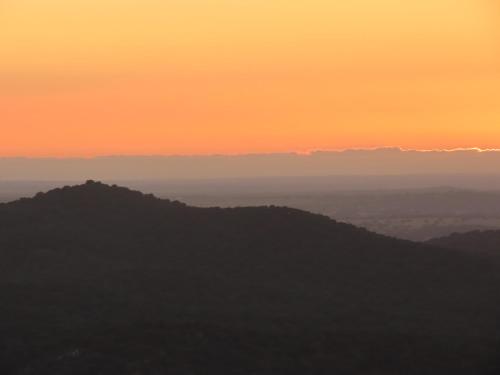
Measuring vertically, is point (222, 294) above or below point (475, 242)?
below

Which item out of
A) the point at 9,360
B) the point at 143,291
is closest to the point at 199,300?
the point at 143,291

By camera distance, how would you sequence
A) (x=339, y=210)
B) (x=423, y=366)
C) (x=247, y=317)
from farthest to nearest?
1. (x=339, y=210)
2. (x=247, y=317)
3. (x=423, y=366)

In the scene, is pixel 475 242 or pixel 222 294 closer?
pixel 222 294

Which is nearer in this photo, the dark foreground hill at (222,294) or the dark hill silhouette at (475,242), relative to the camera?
the dark foreground hill at (222,294)

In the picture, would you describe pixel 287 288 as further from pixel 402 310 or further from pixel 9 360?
pixel 9 360

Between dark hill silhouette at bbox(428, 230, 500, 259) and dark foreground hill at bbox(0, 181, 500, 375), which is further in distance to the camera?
dark hill silhouette at bbox(428, 230, 500, 259)
